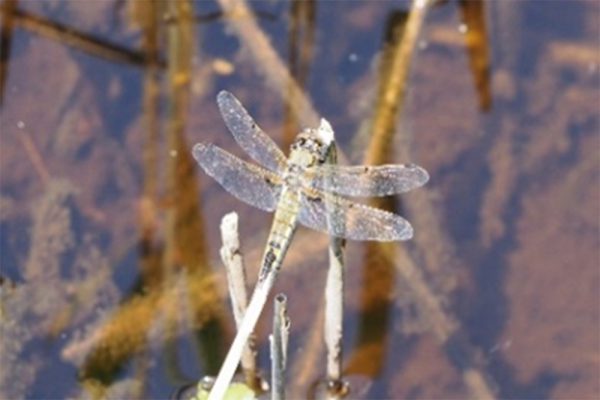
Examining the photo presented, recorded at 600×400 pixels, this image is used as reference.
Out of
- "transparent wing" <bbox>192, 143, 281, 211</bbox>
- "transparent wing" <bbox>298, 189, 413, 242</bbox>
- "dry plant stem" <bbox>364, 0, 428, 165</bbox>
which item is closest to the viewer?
"transparent wing" <bbox>298, 189, 413, 242</bbox>

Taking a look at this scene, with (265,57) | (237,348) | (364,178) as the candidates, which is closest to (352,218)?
(364,178)

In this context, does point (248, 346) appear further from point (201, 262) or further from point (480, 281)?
point (480, 281)

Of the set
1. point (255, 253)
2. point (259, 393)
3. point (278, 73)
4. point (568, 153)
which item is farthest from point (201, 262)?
point (568, 153)

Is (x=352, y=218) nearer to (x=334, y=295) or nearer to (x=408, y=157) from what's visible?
(x=334, y=295)

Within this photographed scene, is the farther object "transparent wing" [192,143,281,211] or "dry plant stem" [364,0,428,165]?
"dry plant stem" [364,0,428,165]

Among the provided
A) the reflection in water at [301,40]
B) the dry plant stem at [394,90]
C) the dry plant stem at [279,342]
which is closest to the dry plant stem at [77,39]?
the reflection in water at [301,40]

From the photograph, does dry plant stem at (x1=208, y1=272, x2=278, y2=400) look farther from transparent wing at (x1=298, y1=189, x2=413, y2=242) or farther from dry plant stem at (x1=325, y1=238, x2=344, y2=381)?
transparent wing at (x1=298, y1=189, x2=413, y2=242)

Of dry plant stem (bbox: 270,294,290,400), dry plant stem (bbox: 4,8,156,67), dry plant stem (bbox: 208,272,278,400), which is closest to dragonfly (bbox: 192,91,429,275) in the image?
dry plant stem (bbox: 208,272,278,400)

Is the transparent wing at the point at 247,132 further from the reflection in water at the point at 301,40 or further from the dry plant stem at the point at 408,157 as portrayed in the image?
the reflection in water at the point at 301,40
